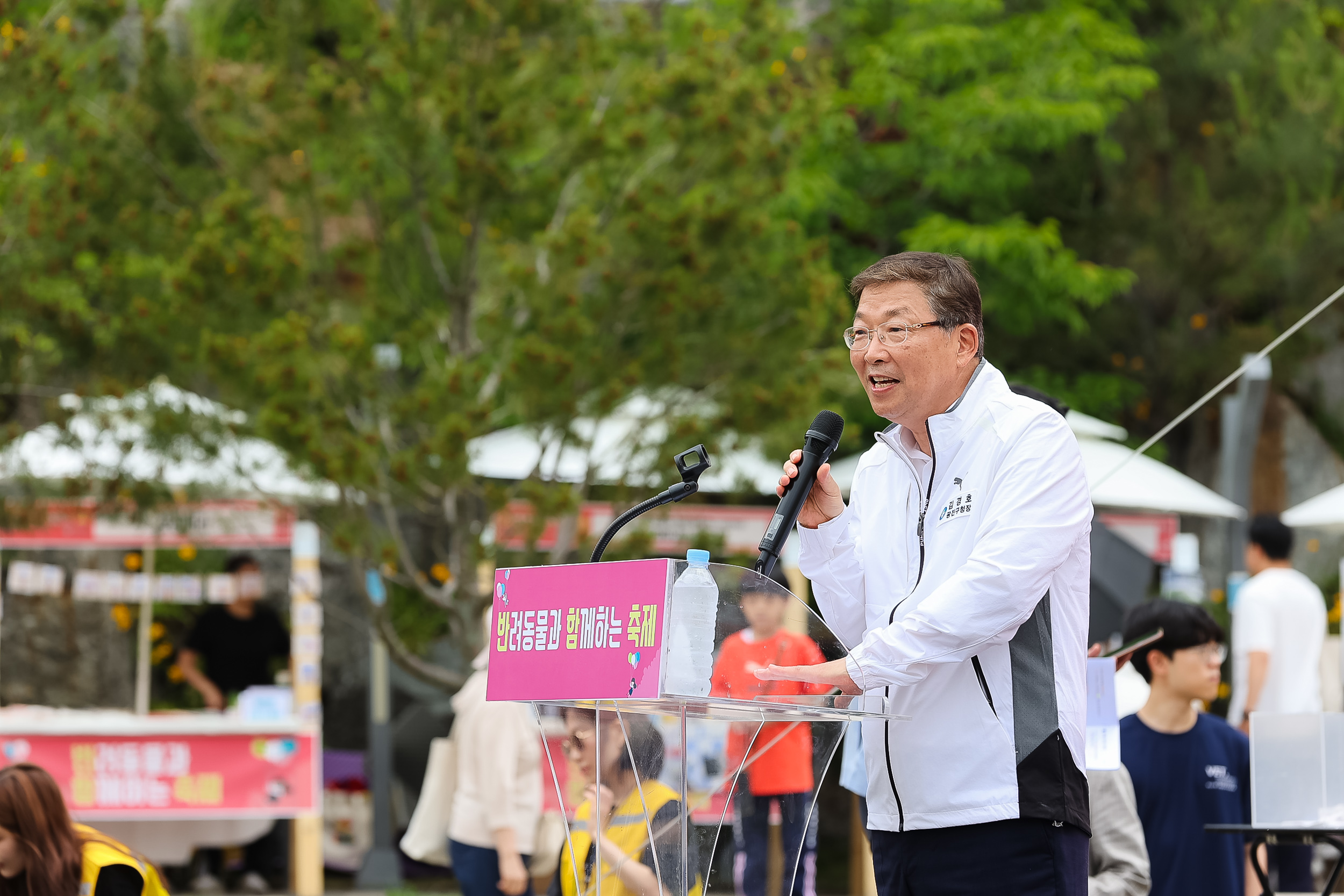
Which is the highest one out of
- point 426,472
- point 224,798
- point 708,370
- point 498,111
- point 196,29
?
point 196,29

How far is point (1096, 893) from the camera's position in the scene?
3.86m

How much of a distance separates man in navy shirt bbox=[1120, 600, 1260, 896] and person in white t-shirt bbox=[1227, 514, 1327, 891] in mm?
2458

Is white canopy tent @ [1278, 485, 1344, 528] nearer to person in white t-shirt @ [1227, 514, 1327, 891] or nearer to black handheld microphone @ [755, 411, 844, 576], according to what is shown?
person in white t-shirt @ [1227, 514, 1327, 891]

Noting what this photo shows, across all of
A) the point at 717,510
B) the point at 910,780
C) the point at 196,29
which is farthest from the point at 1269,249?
the point at 910,780

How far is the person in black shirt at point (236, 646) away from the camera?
1027 cm

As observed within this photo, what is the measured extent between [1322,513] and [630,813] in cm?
807

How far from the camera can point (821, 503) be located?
2795 millimetres

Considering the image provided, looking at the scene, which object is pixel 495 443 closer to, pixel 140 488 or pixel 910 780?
pixel 140 488

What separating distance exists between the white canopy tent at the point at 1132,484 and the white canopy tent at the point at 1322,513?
94mm

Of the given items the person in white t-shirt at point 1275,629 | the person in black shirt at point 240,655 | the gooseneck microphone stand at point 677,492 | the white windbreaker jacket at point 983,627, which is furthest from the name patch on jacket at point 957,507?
the person in black shirt at point 240,655

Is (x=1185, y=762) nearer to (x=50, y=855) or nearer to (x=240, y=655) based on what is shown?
(x=50, y=855)

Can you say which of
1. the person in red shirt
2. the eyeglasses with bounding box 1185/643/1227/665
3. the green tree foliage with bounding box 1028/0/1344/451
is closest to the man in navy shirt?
the eyeglasses with bounding box 1185/643/1227/665

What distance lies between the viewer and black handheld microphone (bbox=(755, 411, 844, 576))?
2.61 metres

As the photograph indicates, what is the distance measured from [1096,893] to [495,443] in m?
5.65
